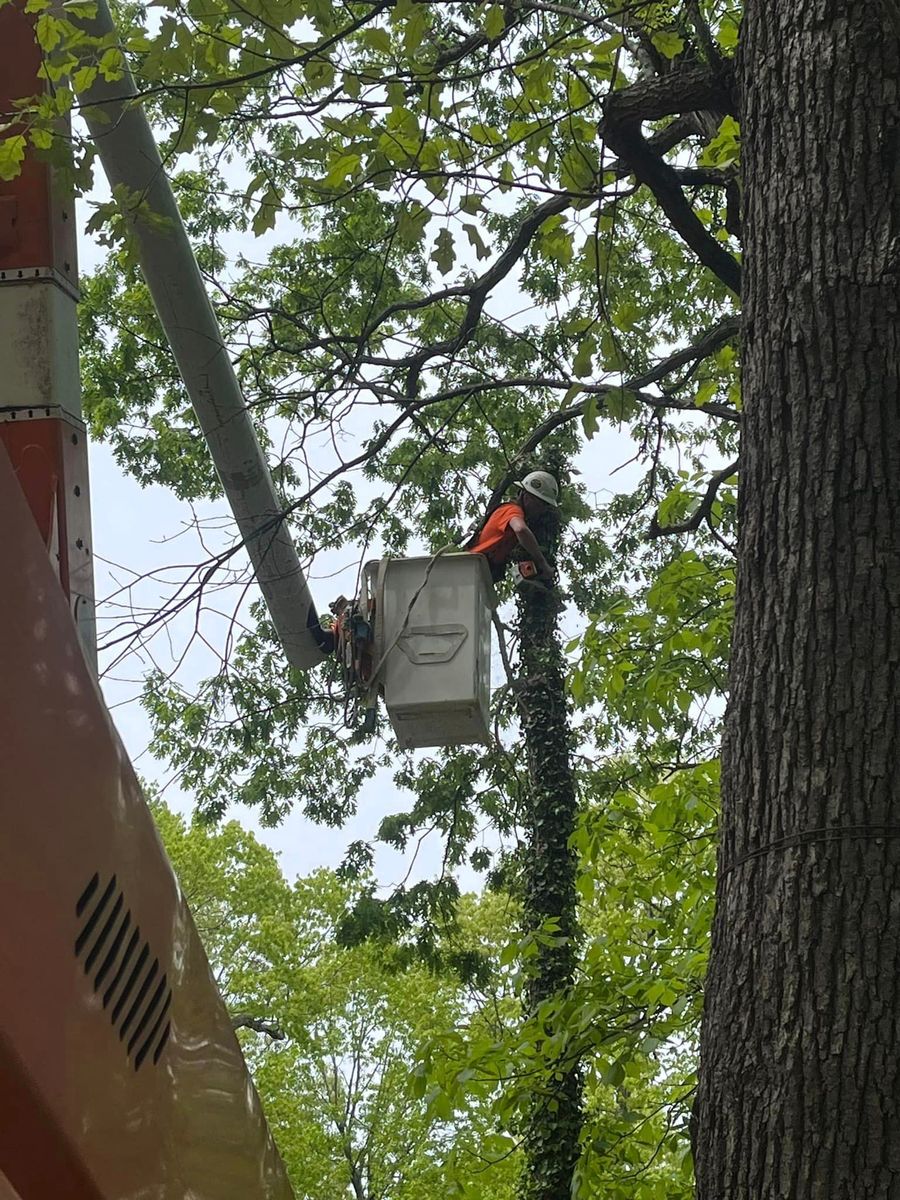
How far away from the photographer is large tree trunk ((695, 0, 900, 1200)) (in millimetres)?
2312

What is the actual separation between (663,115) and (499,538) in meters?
2.01

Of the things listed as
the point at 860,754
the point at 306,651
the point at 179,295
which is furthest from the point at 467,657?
the point at 860,754

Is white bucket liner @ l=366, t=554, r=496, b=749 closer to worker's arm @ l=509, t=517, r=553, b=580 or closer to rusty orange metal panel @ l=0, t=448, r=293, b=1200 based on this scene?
worker's arm @ l=509, t=517, r=553, b=580

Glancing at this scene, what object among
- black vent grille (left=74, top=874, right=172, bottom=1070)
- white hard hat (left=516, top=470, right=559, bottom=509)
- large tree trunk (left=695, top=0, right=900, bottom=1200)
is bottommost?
black vent grille (left=74, top=874, right=172, bottom=1070)

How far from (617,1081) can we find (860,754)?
305 cm

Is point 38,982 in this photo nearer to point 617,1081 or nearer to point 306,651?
point 306,651

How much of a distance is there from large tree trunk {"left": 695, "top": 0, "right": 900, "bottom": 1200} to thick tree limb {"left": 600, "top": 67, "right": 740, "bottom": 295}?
570mm

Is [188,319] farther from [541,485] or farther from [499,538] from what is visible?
[541,485]

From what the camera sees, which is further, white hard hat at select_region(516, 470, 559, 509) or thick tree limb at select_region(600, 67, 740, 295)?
white hard hat at select_region(516, 470, 559, 509)

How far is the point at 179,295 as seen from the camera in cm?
384

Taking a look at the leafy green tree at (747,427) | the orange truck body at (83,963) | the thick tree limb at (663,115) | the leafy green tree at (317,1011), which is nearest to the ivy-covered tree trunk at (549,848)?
the leafy green tree at (747,427)

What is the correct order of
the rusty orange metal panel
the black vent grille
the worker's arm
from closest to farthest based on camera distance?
the rusty orange metal panel, the black vent grille, the worker's arm

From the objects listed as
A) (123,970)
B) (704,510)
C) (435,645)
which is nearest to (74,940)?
(123,970)

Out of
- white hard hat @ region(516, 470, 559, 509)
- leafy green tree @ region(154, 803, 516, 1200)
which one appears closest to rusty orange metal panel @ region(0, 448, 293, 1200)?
white hard hat @ region(516, 470, 559, 509)
